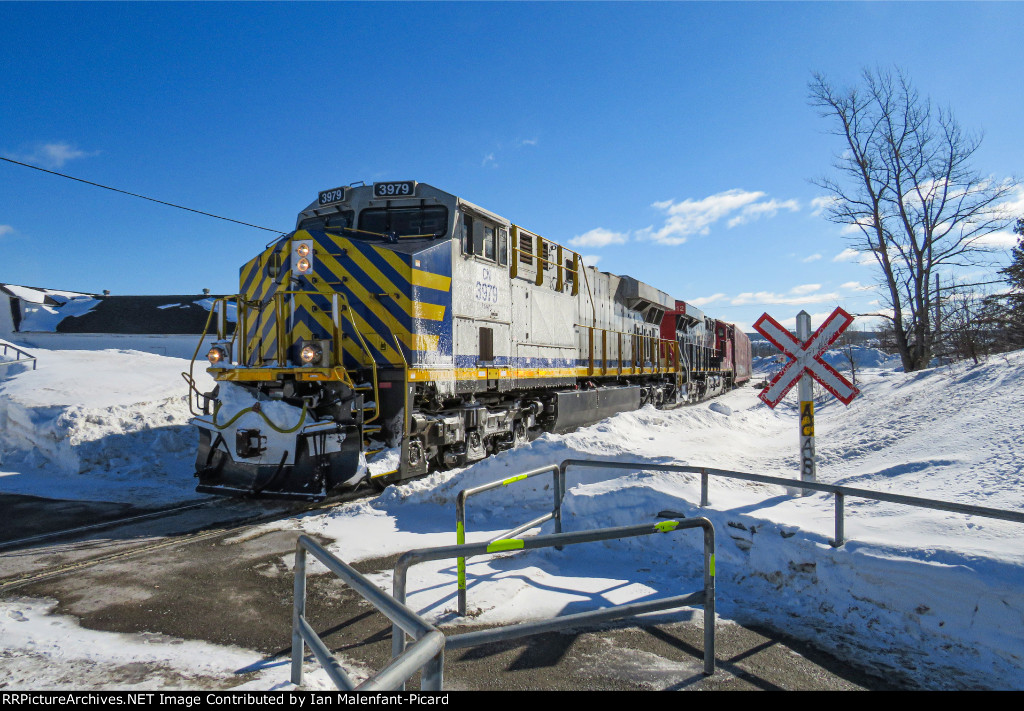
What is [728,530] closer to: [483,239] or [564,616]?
[564,616]

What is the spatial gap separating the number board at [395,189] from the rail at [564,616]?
612 centimetres

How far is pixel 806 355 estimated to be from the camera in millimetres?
6031

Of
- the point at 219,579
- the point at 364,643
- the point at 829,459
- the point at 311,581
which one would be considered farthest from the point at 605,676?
the point at 829,459

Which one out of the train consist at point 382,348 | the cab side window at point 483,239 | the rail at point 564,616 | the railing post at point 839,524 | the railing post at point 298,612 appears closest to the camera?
the rail at point 564,616

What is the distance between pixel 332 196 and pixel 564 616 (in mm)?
7369

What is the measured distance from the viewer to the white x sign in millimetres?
5664

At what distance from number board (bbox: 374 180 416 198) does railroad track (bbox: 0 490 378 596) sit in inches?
161

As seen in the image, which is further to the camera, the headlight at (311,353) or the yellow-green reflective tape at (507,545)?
the headlight at (311,353)

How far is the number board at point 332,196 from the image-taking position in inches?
333

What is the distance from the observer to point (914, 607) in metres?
3.65

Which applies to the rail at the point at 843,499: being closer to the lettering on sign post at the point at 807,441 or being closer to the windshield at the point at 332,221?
the lettering on sign post at the point at 807,441

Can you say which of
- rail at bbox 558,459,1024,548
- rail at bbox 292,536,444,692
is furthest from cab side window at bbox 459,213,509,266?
rail at bbox 292,536,444,692

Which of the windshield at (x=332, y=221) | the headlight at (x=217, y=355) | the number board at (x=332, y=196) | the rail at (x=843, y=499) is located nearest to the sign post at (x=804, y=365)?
the rail at (x=843, y=499)

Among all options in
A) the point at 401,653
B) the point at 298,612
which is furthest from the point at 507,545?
the point at 298,612
